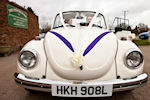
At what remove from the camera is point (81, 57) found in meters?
1.43

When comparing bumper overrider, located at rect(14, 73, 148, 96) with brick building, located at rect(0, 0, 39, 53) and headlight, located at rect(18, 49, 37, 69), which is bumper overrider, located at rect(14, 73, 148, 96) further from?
brick building, located at rect(0, 0, 39, 53)

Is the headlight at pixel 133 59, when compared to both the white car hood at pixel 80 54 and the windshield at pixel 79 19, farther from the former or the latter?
the windshield at pixel 79 19

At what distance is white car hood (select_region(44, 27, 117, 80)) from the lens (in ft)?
4.70

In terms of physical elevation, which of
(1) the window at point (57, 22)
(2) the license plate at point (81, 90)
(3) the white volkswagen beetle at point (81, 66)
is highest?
(1) the window at point (57, 22)

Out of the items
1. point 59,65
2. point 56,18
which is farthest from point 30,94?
point 56,18

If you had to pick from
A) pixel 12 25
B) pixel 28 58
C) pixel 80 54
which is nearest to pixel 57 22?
pixel 28 58

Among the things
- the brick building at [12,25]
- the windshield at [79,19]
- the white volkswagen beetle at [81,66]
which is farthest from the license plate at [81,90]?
the brick building at [12,25]

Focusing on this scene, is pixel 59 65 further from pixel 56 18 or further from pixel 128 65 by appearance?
pixel 56 18

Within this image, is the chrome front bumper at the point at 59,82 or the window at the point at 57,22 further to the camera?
the window at the point at 57,22

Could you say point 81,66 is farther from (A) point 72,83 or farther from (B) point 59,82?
(B) point 59,82

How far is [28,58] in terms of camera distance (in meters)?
1.60

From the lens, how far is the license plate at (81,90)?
138 centimetres

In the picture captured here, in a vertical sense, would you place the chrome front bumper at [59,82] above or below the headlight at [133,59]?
below

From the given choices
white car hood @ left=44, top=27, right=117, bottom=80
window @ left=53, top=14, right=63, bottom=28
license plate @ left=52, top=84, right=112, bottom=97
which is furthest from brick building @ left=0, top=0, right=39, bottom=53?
license plate @ left=52, top=84, right=112, bottom=97
